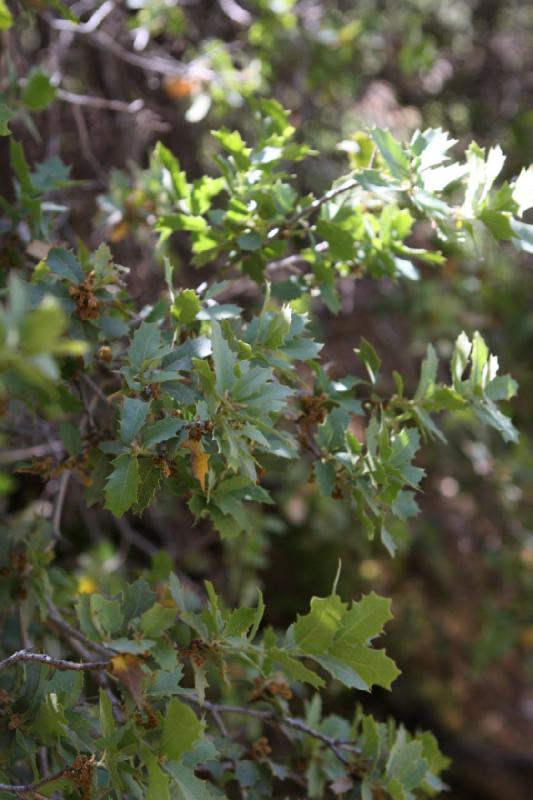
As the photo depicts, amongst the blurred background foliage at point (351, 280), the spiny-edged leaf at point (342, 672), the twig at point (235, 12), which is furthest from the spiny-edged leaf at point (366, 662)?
the twig at point (235, 12)

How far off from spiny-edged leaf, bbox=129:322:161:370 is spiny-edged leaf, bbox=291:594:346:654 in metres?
0.43

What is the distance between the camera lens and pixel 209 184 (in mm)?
1772

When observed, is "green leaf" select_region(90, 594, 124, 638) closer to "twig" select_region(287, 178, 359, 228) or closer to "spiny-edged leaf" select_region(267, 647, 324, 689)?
"spiny-edged leaf" select_region(267, 647, 324, 689)

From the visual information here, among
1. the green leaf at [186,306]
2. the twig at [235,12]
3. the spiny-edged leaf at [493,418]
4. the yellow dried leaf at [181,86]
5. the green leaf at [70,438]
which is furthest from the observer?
the twig at [235,12]

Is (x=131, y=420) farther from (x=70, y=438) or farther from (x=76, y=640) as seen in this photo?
(x=76, y=640)

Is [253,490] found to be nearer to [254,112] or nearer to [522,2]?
[254,112]

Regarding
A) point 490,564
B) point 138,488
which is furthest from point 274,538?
point 138,488

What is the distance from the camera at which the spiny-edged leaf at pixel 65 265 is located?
4.95 feet

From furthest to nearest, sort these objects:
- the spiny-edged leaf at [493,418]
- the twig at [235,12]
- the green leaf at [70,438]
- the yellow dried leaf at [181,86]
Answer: the twig at [235,12]
the yellow dried leaf at [181,86]
the green leaf at [70,438]
the spiny-edged leaf at [493,418]

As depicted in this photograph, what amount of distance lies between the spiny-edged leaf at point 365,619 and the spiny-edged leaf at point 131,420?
0.41 m

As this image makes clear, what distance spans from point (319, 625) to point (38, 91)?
1318 millimetres

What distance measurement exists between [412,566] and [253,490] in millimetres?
3649

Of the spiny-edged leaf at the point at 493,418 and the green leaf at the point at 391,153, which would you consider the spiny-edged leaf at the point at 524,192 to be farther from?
the spiny-edged leaf at the point at 493,418

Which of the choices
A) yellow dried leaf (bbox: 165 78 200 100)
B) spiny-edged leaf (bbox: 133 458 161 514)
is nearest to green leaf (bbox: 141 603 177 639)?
spiny-edged leaf (bbox: 133 458 161 514)
